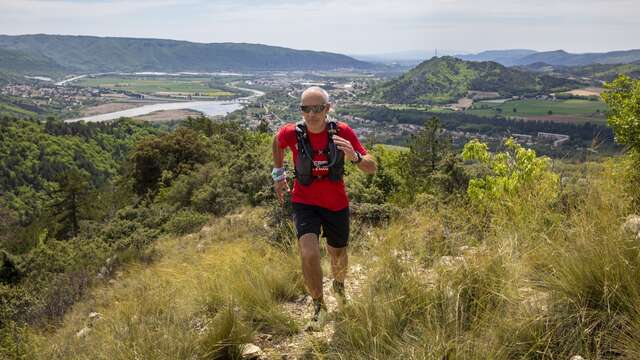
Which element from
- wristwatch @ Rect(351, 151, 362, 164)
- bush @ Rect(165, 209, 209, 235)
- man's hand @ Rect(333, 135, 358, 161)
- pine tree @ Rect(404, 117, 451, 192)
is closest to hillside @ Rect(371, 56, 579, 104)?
pine tree @ Rect(404, 117, 451, 192)

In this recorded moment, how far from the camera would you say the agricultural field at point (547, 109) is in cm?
10262

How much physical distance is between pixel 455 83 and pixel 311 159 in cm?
19126

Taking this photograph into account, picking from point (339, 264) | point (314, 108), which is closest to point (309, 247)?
point (339, 264)

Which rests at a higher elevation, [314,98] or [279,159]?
[314,98]

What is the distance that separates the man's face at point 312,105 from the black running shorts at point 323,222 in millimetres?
698

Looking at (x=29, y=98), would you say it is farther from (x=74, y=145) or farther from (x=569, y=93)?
(x=569, y=93)

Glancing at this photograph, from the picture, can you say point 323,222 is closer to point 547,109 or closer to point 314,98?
point 314,98

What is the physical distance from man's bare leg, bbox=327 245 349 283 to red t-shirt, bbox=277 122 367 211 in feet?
1.31

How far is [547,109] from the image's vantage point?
396 feet

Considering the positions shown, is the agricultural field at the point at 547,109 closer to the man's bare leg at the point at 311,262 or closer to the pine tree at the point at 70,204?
the pine tree at the point at 70,204

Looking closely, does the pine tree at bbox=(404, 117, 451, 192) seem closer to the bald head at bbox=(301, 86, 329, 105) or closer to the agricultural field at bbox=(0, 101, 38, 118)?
the bald head at bbox=(301, 86, 329, 105)

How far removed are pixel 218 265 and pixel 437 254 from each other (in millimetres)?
2298

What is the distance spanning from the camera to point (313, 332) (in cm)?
327

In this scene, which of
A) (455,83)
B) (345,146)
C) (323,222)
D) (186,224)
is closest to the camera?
(345,146)
